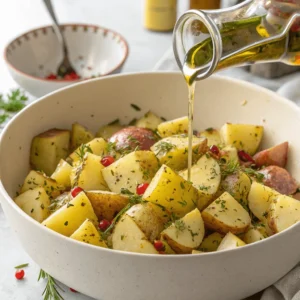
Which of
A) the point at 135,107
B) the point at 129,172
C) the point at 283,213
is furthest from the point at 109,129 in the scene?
the point at 283,213

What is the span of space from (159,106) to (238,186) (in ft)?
2.08

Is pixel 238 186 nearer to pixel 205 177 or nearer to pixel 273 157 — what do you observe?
pixel 205 177

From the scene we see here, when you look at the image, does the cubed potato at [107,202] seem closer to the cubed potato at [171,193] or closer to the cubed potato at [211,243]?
the cubed potato at [171,193]

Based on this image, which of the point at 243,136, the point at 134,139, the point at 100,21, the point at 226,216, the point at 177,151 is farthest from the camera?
the point at 100,21

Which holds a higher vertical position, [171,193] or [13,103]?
[171,193]

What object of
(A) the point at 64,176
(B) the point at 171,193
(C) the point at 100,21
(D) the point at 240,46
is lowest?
(C) the point at 100,21

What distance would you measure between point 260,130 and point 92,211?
73cm

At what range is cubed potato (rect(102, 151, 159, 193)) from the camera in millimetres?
1856

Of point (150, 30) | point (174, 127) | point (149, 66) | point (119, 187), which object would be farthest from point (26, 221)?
point (150, 30)

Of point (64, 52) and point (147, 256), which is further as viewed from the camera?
point (64, 52)

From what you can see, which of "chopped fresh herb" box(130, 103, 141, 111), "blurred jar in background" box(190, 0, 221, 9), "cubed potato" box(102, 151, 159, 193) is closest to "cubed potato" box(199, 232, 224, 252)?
"cubed potato" box(102, 151, 159, 193)

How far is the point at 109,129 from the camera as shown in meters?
2.33

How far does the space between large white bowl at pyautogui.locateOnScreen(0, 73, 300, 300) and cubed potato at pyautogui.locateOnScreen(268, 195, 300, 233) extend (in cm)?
10

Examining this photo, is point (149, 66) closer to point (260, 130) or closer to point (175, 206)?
point (260, 130)
